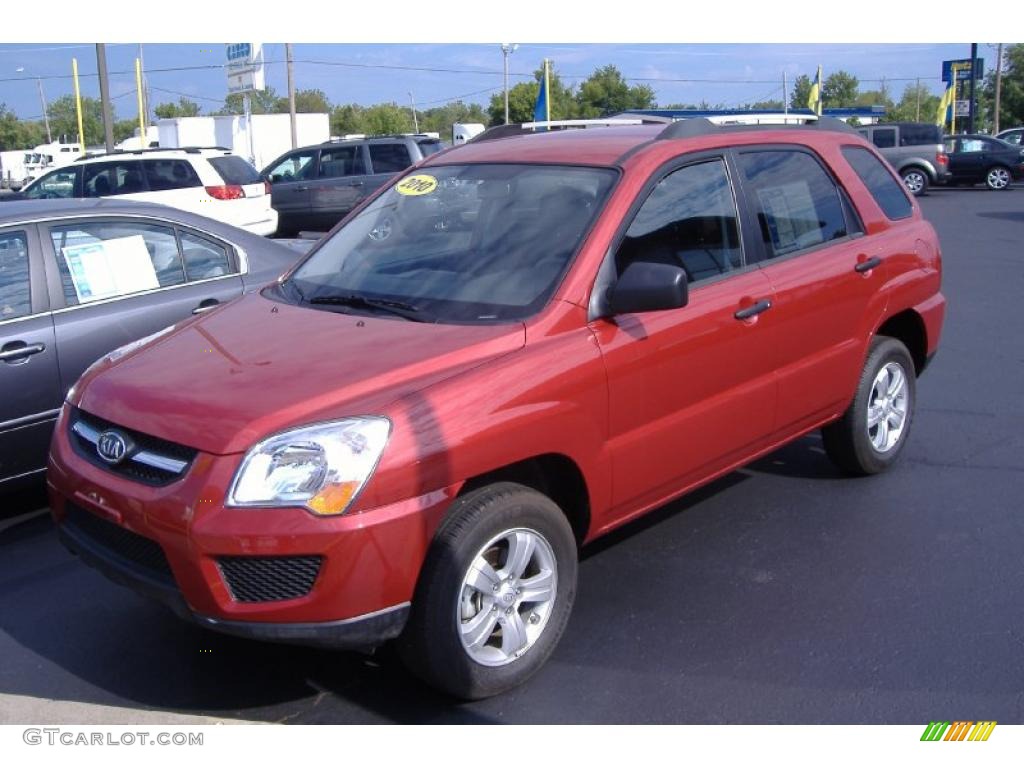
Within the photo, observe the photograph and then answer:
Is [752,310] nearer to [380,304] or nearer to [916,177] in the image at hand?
[380,304]

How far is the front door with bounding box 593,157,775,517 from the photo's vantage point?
154 inches

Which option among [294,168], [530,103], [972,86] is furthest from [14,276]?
[530,103]

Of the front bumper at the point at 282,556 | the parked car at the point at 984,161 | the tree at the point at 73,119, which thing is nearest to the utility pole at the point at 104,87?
the front bumper at the point at 282,556

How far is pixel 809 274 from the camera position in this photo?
4777 mm

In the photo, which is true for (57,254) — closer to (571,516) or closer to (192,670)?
(192,670)

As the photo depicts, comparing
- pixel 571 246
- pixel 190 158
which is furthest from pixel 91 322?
pixel 190 158

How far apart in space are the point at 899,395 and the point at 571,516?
8.46ft

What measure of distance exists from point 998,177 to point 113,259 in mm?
29362

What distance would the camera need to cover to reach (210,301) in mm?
5816

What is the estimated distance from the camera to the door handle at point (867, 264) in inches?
200

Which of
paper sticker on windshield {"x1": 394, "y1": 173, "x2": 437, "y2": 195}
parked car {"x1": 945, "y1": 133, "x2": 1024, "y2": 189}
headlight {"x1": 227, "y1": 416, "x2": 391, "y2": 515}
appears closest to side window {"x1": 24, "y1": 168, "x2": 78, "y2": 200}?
paper sticker on windshield {"x1": 394, "y1": 173, "x2": 437, "y2": 195}

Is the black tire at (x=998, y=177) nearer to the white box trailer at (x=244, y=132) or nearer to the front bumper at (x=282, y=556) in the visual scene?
the white box trailer at (x=244, y=132)

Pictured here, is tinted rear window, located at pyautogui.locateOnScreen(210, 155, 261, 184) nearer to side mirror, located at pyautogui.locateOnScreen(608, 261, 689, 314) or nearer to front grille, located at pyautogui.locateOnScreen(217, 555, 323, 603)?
side mirror, located at pyautogui.locateOnScreen(608, 261, 689, 314)
